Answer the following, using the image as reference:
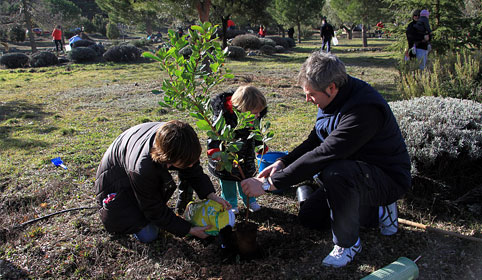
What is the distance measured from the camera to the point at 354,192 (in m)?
2.02

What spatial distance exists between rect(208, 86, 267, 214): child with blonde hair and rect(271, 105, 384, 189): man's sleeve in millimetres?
466

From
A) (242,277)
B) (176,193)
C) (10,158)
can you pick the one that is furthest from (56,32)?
(242,277)

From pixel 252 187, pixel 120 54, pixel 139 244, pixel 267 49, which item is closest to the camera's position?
pixel 252 187

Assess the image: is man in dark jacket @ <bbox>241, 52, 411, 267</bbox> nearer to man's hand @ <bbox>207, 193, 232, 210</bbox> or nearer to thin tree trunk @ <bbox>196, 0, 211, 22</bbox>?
man's hand @ <bbox>207, 193, 232, 210</bbox>

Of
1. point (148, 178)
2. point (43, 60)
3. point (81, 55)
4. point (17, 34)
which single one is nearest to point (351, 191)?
point (148, 178)

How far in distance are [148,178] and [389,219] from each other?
1755 mm

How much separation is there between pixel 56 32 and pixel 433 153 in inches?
851

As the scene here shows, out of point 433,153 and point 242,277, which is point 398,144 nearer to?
point 433,153

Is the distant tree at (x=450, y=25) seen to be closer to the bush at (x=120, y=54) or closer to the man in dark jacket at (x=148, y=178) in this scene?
the man in dark jacket at (x=148, y=178)

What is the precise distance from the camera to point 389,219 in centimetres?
248

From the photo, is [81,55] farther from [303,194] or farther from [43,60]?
[303,194]

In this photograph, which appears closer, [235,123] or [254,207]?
[235,123]

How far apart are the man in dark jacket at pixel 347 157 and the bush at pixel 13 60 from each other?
Answer: 16.9 metres

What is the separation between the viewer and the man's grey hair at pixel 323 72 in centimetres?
204
